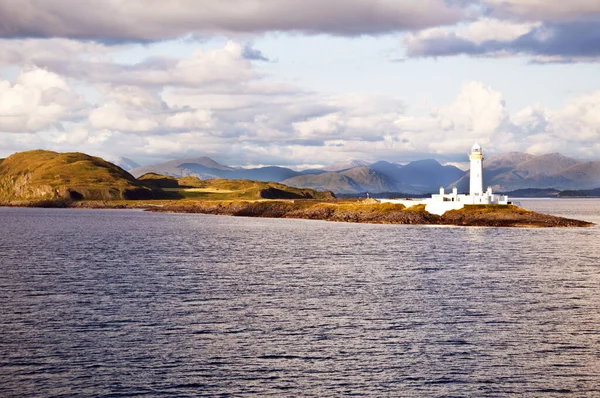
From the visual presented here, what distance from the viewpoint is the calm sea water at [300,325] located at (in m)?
32.2

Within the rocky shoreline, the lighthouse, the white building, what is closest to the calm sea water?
the rocky shoreline

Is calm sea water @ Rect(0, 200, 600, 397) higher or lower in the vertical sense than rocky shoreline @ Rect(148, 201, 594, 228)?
lower

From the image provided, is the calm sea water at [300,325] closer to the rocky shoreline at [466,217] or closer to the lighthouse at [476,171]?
the rocky shoreline at [466,217]

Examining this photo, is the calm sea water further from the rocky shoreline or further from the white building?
the white building

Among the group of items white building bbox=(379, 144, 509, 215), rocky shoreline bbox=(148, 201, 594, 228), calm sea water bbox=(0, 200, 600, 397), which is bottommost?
calm sea water bbox=(0, 200, 600, 397)

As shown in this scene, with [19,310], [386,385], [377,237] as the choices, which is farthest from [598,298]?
[377,237]

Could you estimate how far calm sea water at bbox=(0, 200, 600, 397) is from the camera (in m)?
32.2

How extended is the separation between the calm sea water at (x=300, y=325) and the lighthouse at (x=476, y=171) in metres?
70.7

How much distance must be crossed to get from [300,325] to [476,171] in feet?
404

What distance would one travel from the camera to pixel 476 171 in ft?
521

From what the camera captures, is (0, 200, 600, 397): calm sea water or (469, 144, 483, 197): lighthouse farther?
(469, 144, 483, 197): lighthouse

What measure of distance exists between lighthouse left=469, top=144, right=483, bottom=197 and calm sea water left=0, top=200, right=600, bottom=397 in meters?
70.7

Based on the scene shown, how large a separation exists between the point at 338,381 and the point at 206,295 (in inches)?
974

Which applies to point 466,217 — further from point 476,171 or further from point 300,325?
point 300,325
